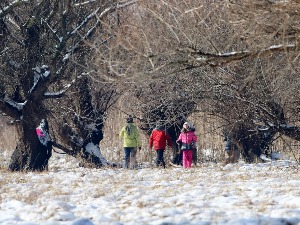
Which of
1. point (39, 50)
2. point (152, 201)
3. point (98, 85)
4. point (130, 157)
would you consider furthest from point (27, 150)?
point (152, 201)

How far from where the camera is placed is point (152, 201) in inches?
375

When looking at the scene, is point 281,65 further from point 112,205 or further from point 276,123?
Result: point 112,205

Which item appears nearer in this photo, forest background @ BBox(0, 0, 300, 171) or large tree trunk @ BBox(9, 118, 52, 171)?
forest background @ BBox(0, 0, 300, 171)

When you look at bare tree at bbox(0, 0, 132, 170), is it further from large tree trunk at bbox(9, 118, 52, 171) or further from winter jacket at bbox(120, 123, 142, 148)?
winter jacket at bbox(120, 123, 142, 148)

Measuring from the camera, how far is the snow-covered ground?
26.6 ft

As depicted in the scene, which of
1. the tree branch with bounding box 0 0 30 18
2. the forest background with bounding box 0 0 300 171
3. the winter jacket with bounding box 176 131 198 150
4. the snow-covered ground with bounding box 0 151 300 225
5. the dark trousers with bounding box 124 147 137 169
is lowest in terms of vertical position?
the snow-covered ground with bounding box 0 151 300 225

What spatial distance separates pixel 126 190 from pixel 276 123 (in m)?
8.47

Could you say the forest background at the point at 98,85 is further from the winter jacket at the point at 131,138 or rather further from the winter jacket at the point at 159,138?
the winter jacket at the point at 131,138

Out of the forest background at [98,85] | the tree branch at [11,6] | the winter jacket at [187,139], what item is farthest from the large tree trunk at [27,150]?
the winter jacket at [187,139]

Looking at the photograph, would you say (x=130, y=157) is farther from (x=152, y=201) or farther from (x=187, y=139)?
(x=152, y=201)

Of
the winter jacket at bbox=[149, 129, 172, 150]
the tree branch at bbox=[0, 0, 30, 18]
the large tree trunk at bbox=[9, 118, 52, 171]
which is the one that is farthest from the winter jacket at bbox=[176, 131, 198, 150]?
the tree branch at bbox=[0, 0, 30, 18]

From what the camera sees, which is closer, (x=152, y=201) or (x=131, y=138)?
(x=152, y=201)

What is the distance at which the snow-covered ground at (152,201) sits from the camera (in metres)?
8.09

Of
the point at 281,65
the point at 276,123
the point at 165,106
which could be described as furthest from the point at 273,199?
the point at 165,106
